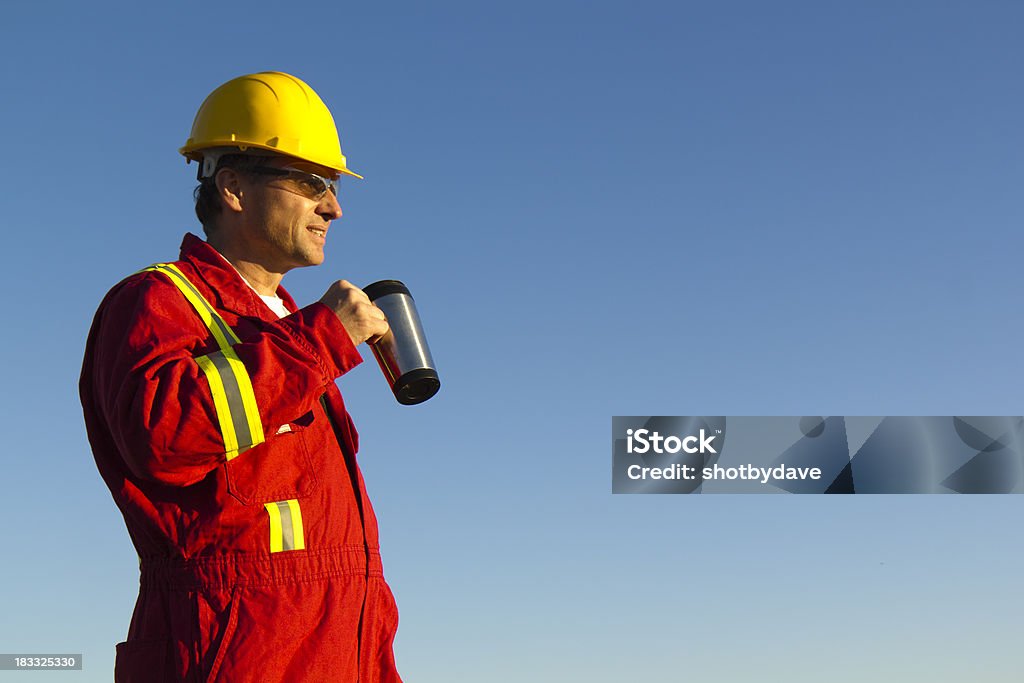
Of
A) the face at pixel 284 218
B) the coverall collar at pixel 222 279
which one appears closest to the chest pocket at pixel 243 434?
the coverall collar at pixel 222 279

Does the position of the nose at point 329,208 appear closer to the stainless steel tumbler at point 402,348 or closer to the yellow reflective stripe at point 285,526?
the stainless steel tumbler at point 402,348

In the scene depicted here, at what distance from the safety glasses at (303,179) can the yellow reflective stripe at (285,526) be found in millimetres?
1391

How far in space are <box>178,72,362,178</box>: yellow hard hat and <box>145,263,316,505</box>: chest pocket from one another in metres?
0.71

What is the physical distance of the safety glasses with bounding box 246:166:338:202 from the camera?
5250 millimetres

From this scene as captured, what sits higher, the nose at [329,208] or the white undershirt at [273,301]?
the nose at [329,208]

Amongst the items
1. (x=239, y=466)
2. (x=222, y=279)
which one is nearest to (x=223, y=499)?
(x=239, y=466)

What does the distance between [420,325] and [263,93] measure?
1.24m

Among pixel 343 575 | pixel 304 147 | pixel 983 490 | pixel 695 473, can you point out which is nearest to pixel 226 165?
pixel 304 147

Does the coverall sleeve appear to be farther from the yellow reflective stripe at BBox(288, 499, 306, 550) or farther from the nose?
the nose

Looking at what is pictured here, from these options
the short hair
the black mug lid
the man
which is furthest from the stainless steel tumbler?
the short hair

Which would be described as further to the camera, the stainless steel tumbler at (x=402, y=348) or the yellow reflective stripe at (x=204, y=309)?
the stainless steel tumbler at (x=402, y=348)

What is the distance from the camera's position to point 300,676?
14.7 ft

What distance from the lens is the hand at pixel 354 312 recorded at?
4641mm

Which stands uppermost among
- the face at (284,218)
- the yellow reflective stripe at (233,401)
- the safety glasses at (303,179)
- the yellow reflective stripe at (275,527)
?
the safety glasses at (303,179)
